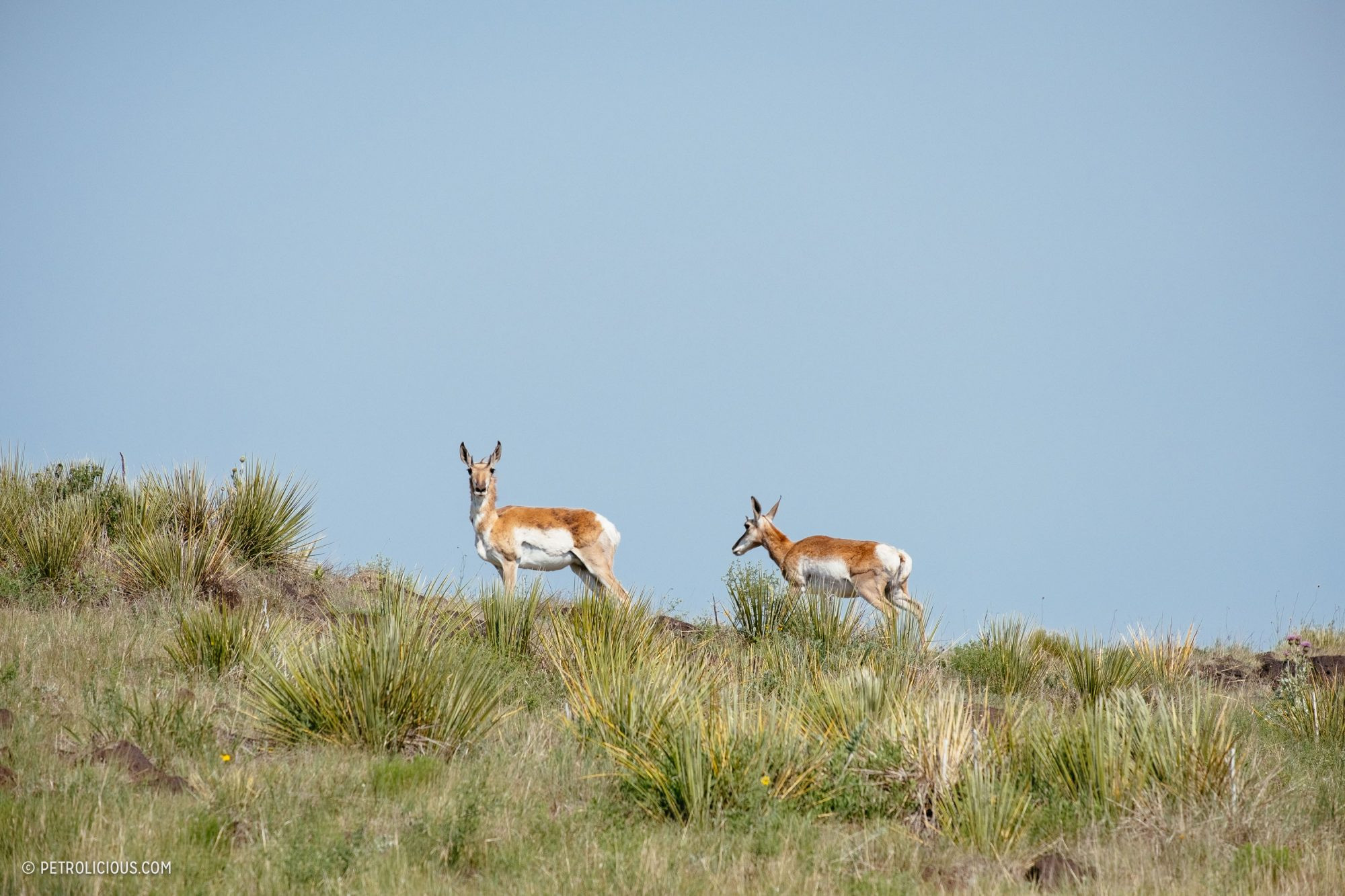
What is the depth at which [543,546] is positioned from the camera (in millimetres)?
18172

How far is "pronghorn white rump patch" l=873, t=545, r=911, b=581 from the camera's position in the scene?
1908 cm

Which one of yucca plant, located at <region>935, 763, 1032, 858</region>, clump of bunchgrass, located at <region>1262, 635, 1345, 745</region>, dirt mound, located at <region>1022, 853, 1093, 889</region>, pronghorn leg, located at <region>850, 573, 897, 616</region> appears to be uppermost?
pronghorn leg, located at <region>850, 573, 897, 616</region>

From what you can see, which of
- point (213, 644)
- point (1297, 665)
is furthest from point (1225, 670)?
point (213, 644)

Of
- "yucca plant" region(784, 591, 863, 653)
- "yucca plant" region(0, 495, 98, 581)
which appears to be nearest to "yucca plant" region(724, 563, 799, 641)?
"yucca plant" region(784, 591, 863, 653)

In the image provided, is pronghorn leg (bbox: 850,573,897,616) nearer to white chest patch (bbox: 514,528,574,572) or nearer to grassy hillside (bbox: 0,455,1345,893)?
white chest patch (bbox: 514,528,574,572)

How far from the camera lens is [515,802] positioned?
23.5 ft

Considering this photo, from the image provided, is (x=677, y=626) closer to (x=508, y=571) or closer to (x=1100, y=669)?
(x=508, y=571)

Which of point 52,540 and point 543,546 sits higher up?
point 543,546

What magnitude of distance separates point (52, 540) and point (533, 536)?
22.2 feet

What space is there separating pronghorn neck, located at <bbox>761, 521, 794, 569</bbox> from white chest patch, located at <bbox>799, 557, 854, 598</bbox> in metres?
1.04

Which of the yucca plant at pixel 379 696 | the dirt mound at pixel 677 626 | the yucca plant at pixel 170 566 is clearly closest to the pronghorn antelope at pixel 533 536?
the dirt mound at pixel 677 626

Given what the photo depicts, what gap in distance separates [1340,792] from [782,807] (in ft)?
15.2

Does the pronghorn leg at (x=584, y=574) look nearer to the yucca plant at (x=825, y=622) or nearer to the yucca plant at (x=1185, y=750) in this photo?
the yucca plant at (x=825, y=622)

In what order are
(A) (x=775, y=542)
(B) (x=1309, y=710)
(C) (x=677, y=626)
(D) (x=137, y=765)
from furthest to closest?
(A) (x=775, y=542), (C) (x=677, y=626), (B) (x=1309, y=710), (D) (x=137, y=765)
